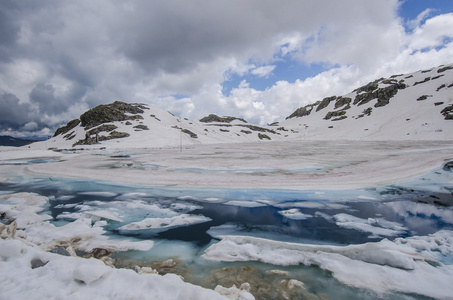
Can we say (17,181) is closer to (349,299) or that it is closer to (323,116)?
(349,299)

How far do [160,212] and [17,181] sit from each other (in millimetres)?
8550

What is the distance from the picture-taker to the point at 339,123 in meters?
82.8

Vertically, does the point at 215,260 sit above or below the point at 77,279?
below

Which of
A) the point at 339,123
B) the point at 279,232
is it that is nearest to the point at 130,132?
the point at 279,232

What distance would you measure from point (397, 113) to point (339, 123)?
57.8 feet

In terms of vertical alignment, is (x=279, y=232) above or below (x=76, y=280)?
below

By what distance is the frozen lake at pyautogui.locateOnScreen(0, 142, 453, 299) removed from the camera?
3154mm

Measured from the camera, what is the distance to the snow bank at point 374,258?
2963 mm

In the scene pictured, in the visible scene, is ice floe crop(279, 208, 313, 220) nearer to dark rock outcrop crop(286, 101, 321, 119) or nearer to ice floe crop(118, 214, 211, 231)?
ice floe crop(118, 214, 211, 231)

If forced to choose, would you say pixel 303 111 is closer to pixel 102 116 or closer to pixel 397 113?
pixel 397 113

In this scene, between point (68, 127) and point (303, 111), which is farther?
point (303, 111)

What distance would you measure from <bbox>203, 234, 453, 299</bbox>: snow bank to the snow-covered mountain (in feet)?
128

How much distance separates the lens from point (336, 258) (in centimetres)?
358

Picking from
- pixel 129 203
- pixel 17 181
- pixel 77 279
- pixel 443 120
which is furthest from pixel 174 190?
pixel 443 120
